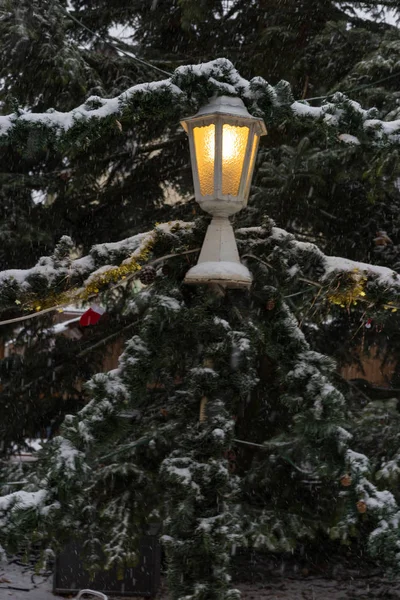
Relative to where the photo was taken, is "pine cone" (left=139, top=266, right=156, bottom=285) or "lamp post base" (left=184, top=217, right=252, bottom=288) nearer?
"lamp post base" (left=184, top=217, right=252, bottom=288)

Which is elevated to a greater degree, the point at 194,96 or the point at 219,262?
the point at 194,96

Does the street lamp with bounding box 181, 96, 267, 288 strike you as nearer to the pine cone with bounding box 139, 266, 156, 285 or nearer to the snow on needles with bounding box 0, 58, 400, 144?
the snow on needles with bounding box 0, 58, 400, 144

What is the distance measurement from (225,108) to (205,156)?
0.26m

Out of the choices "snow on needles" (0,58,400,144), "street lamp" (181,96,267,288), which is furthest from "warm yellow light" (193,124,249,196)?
"snow on needles" (0,58,400,144)

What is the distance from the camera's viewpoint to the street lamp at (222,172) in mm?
3234

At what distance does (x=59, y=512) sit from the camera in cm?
287

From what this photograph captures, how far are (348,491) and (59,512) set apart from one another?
1.31m

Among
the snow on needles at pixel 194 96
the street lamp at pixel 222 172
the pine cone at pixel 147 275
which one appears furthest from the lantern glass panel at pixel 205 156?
the pine cone at pixel 147 275

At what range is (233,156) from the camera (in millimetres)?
3363

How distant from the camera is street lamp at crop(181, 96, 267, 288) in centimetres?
323

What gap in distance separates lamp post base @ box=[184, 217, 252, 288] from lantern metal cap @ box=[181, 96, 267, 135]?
48 cm

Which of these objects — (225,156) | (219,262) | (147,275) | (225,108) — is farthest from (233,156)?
(147,275)

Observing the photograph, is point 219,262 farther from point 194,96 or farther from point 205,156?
point 194,96

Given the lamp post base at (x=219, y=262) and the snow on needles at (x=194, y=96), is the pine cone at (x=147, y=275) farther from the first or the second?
the snow on needles at (x=194, y=96)
